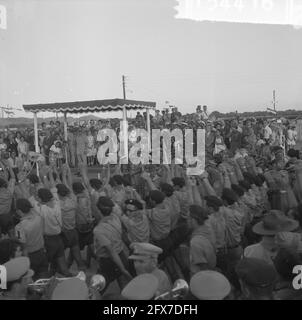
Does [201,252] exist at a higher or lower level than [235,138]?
lower

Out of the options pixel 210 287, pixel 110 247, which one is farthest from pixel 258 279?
pixel 110 247

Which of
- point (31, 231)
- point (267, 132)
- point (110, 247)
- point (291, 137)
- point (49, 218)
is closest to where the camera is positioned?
point (110, 247)

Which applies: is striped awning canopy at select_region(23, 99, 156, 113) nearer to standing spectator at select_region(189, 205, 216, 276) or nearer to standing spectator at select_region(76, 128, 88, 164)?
standing spectator at select_region(76, 128, 88, 164)

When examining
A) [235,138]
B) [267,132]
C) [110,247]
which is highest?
[267,132]

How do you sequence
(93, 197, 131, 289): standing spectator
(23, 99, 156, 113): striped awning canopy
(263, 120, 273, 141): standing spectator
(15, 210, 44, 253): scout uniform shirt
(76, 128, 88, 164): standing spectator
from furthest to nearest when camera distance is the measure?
(76, 128, 88, 164): standing spectator < (263, 120, 273, 141): standing spectator < (23, 99, 156, 113): striped awning canopy < (15, 210, 44, 253): scout uniform shirt < (93, 197, 131, 289): standing spectator

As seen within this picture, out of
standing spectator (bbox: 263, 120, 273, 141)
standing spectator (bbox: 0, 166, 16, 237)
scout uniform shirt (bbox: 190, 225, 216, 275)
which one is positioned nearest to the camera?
scout uniform shirt (bbox: 190, 225, 216, 275)

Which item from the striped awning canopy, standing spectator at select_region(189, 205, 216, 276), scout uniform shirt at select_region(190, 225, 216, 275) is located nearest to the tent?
the striped awning canopy

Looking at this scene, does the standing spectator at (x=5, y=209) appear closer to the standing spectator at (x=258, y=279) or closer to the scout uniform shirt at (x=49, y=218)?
the scout uniform shirt at (x=49, y=218)

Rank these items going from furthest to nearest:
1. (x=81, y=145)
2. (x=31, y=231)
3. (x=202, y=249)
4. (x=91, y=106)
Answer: (x=81, y=145), (x=91, y=106), (x=31, y=231), (x=202, y=249)

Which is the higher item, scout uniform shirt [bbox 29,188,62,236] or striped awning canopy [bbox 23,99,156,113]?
striped awning canopy [bbox 23,99,156,113]

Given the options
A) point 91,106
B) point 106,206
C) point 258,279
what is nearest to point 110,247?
point 106,206

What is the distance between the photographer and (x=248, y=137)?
905 centimetres

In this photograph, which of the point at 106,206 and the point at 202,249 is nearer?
the point at 202,249

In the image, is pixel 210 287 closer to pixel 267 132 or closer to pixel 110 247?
pixel 110 247
